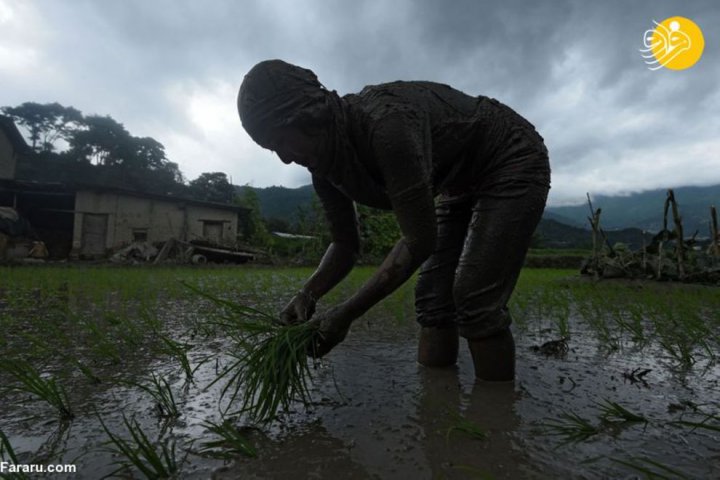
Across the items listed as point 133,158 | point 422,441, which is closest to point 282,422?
point 422,441

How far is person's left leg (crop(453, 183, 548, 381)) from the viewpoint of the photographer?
1739 mm

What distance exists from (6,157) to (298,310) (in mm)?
23443

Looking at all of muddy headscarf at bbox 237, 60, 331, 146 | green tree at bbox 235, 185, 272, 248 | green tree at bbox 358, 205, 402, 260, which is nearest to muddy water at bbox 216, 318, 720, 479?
muddy headscarf at bbox 237, 60, 331, 146

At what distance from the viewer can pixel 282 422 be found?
1.39m

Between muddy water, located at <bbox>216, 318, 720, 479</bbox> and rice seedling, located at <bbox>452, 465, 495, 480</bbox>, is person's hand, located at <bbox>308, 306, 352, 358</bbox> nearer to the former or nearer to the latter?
muddy water, located at <bbox>216, 318, 720, 479</bbox>

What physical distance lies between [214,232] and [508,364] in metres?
17.7

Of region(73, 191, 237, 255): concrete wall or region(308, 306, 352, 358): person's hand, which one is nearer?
region(308, 306, 352, 358): person's hand

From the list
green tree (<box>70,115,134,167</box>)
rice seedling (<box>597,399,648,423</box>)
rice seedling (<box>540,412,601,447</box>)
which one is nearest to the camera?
rice seedling (<box>540,412,601,447</box>)

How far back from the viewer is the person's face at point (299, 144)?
1.47 meters

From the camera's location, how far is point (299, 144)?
151 centimetres

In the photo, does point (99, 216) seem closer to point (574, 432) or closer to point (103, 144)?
point (574, 432)

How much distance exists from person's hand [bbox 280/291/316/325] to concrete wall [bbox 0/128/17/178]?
22.9 metres

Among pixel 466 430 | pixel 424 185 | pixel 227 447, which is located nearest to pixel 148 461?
pixel 227 447

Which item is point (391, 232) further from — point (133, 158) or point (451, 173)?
point (133, 158)
